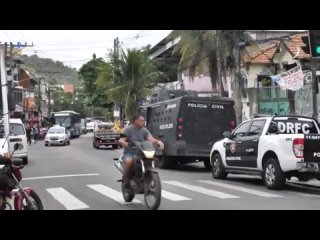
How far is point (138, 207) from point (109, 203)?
836 millimetres

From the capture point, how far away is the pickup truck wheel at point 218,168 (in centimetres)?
1577

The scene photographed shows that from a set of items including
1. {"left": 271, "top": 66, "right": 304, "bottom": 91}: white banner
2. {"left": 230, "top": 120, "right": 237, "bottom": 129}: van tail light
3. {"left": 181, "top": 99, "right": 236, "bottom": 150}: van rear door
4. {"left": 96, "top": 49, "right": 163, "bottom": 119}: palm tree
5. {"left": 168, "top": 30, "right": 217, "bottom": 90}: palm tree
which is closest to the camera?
{"left": 181, "top": 99, "right": 236, "bottom": 150}: van rear door

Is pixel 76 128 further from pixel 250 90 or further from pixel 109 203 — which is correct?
pixel 109 203

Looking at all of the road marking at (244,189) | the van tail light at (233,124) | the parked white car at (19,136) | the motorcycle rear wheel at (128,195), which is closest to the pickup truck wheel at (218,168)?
the road marking at (244,189)

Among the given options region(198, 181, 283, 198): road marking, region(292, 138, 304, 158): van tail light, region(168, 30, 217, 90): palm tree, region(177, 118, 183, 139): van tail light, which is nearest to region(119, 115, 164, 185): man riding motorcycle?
region(198, 181, 283, 198): road marking

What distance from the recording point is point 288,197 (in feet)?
38.0

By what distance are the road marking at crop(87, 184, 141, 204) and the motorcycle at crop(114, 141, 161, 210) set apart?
77 centimetres

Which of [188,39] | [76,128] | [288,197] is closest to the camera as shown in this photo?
[288,197]

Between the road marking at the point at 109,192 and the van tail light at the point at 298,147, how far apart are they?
12.7ft

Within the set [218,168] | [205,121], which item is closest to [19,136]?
[205,121]

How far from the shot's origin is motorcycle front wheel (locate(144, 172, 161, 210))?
31.5 feet

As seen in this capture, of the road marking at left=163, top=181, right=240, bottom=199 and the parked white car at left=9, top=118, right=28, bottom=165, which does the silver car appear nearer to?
the parked white car at left=9, top=118, right=28, bottom=165
